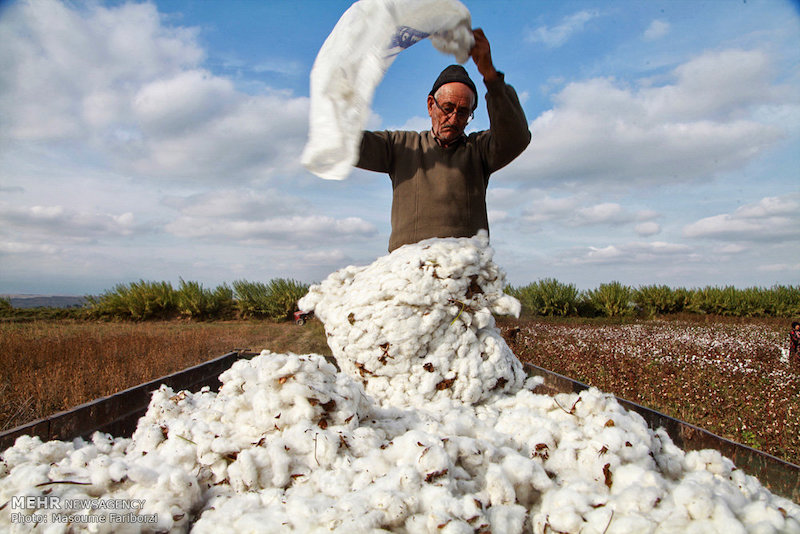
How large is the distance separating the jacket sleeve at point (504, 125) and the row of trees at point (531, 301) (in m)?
9.96

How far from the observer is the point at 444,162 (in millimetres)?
2387

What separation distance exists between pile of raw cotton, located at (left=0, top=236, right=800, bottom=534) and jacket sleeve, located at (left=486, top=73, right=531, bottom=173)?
2.35 ft

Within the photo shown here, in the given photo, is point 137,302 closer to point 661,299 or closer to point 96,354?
point 96,354

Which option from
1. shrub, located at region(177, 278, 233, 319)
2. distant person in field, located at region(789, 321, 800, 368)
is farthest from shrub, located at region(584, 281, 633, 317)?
shrub, located at region(177, 278, 233, 319)

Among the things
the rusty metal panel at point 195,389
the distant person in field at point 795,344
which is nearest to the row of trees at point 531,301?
the distant person in field at point 795,344

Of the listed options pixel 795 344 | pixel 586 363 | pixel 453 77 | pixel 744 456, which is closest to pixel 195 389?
pixel 453 77

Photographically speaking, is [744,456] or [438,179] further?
[438,179]

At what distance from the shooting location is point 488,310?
213 cm

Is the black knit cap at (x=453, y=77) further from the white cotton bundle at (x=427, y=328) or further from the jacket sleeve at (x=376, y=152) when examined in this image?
the white cotton bundle at (x=427, y=328)

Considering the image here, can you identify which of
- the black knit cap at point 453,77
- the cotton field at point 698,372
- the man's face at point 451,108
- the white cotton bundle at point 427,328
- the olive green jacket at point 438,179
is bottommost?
the cotton field at point 698,372

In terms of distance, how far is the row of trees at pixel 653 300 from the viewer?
13.3 metres

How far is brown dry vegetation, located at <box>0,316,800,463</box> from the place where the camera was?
4422 millimetres

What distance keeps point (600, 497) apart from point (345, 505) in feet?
2.22

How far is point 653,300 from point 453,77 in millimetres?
14476
